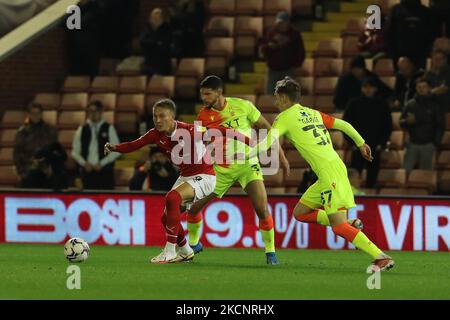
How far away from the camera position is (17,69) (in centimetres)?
2175

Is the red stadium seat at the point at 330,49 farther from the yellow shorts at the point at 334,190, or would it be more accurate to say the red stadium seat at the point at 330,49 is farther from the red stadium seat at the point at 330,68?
the yellow shorts at the point at 334,190

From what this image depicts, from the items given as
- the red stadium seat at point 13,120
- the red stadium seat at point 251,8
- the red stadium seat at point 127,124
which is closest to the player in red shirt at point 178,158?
the red stadium seat at point 127,124

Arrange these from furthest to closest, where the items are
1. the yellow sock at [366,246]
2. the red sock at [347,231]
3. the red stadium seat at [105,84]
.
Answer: the red stadium seat at [105,84]
the red sock at [347,231]
the yellow sock at [366,246]

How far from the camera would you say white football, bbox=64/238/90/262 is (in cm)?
1401

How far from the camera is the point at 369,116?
18.1m

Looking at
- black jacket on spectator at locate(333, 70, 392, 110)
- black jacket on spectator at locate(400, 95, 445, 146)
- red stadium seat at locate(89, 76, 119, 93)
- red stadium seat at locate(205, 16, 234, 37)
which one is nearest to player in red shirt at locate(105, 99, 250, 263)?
black jacket on spectator at locate(400, 95, 445, 146)

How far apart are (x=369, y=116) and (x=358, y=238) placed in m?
5.59

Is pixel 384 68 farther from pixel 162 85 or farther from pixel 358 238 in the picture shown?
pixel 358 238

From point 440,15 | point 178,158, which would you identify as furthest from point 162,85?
point 178,158

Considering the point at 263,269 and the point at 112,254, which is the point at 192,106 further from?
the point at 263,269

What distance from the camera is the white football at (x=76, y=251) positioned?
14008mm

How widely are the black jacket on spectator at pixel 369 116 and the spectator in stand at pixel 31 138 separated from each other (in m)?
4.47

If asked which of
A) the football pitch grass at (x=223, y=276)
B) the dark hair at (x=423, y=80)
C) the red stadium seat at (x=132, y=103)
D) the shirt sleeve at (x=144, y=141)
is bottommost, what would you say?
the football pitch grass at (x=223, y=276)

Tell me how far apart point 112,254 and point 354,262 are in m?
2.91
